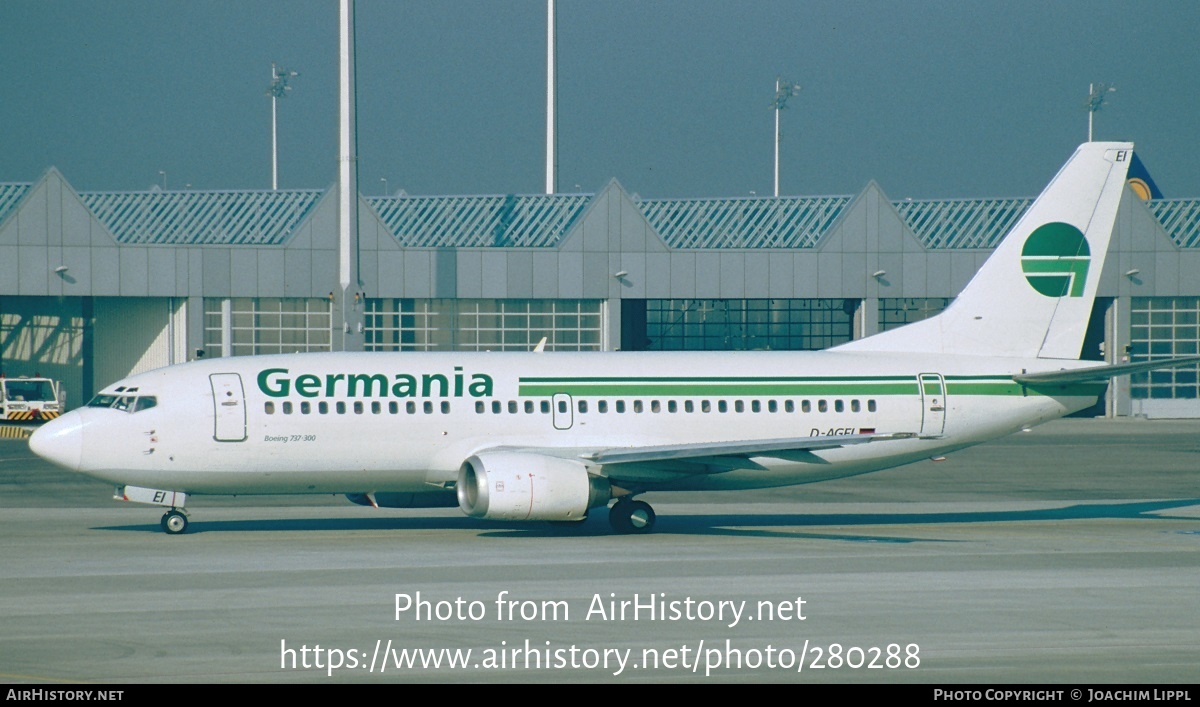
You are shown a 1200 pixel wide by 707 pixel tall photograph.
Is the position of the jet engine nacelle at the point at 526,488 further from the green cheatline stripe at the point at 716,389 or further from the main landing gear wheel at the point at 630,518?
the green cheatline stripe at the point at 716,389

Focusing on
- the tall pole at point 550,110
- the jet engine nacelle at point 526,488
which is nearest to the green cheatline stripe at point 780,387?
the jet engine nacelle at point 526,488

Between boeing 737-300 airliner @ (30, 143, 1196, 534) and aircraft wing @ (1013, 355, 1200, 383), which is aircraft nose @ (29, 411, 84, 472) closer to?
boeing 737-300 airliner @ (30, 143, 1196, 534)

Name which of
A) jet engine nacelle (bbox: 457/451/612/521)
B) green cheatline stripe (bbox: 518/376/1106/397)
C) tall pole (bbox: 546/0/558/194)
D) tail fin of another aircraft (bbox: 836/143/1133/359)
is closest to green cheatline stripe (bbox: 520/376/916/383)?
green cheatline stripe (bbox: 518/376/1106/397)

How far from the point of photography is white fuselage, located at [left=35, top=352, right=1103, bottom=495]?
Answer: 28312 millimetres

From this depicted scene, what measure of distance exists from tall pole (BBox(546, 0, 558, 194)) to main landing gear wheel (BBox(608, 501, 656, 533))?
47.2 metres

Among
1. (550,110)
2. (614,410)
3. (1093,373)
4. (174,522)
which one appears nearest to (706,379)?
(614,410)

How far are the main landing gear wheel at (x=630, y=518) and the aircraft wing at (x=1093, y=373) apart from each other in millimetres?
8855

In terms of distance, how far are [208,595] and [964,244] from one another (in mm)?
58540

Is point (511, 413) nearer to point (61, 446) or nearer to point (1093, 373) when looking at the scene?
point (61, 446)

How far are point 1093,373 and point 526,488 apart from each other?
1262 cm

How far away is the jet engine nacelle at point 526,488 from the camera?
2700 centimetres

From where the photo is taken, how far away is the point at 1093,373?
30.2 metres

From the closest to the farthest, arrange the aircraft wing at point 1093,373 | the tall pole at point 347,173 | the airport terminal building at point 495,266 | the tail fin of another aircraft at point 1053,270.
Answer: the aircraft wing at point 1093,373, the tail fin of another aircraft at point 1053,270, the tall pole at point 347,173, the airport terminal building at point 495,266
